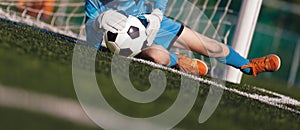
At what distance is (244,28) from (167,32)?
0.80 m

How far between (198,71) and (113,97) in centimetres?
217

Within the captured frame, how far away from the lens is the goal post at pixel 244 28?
14.7 feet

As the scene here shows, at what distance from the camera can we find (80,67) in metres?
2.25

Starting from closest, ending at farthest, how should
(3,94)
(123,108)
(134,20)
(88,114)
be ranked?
(3,94) < (88,114) < (123,108) < (134,20)

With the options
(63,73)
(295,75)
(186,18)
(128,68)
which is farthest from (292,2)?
(63,73)

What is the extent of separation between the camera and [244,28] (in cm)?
455

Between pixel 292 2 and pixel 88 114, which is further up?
pixel 88 114

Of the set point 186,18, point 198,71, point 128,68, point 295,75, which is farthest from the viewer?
point 295,75

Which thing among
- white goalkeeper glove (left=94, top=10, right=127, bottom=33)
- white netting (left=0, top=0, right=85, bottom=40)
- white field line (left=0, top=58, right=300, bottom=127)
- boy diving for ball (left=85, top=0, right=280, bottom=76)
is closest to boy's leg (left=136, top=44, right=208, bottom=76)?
boy diving for ball (left=85, top=0, right=280, bottom=76)

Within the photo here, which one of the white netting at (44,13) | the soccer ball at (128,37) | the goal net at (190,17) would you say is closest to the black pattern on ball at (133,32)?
the soccer ball at (128,37)

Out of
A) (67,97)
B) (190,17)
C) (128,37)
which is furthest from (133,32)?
(190,17)

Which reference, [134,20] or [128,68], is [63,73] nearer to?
[128,68]

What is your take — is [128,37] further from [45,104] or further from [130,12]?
[45,104]

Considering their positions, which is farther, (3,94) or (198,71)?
(198,71)
